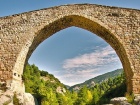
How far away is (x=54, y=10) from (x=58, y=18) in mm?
549

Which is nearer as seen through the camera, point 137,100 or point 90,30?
point 137,100

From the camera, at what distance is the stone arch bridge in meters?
15.3

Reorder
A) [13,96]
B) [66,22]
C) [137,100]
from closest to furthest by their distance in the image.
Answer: [137,100] < [13,96] < [66,22]

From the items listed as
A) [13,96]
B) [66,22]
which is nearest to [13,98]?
[13,96]

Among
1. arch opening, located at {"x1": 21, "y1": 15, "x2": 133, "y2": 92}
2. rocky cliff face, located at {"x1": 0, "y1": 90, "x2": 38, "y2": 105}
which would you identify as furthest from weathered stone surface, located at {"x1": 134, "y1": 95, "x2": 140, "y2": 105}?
rocky cliff face, located at {"x1": 0, "y1": 90, "x2": 38, "y2": 105}

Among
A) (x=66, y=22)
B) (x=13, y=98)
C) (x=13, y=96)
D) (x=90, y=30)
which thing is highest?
(x=66, y=22)

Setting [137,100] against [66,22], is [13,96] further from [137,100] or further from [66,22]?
Answer: [137,100]

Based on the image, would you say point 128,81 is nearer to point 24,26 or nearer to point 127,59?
point 127,59

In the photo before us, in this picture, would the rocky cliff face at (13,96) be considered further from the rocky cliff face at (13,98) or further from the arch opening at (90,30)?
the arch opening at (90,30)

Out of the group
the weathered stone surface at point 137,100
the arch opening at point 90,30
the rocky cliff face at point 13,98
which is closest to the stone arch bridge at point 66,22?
the arch opening at point 90,30

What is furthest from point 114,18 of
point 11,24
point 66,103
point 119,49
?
point 66,103

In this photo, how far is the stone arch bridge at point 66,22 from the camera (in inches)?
603

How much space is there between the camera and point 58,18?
16.0 m

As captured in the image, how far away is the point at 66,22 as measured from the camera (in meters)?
16.8
